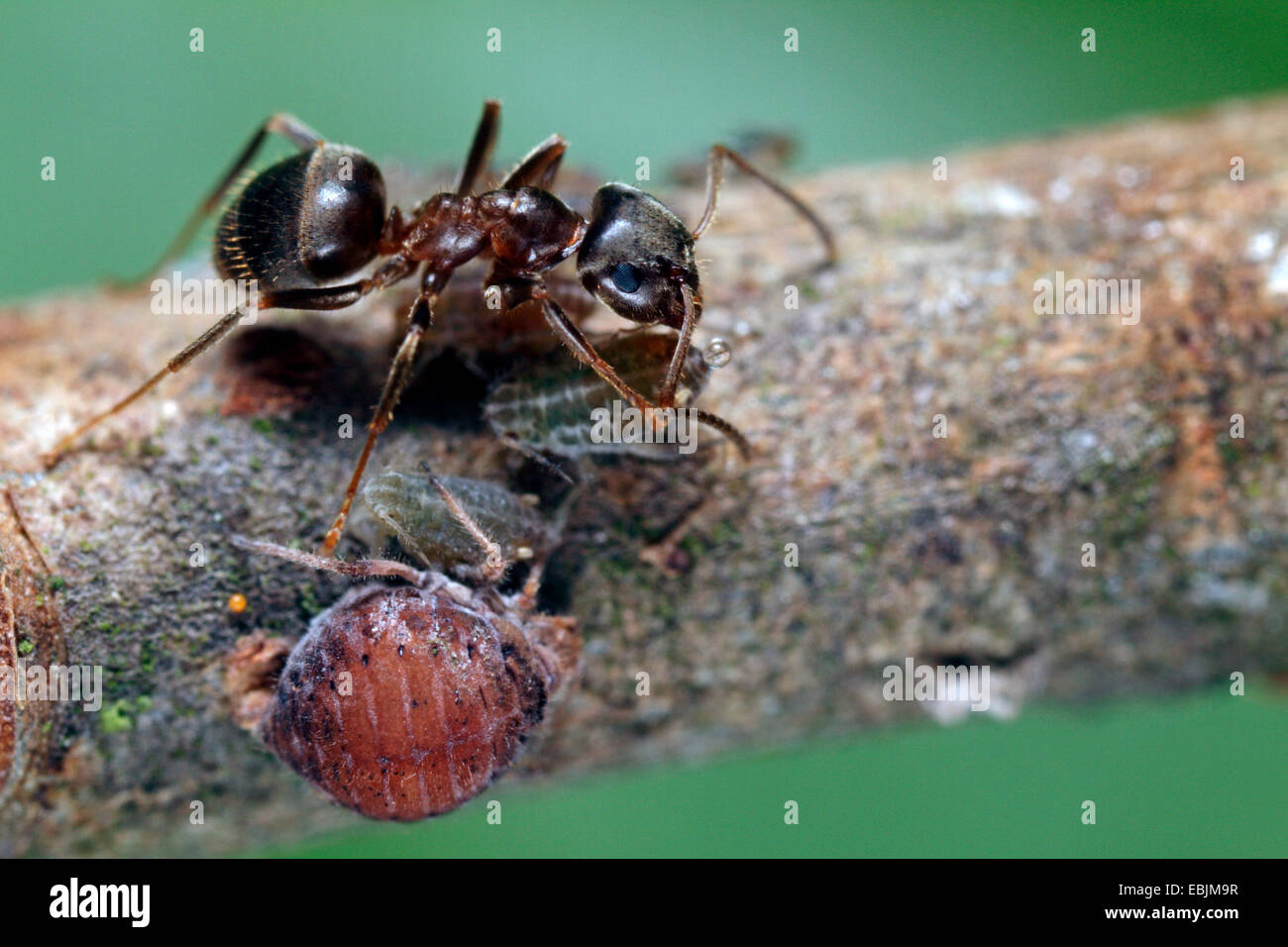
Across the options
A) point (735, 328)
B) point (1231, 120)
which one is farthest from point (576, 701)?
point (1231, 120)

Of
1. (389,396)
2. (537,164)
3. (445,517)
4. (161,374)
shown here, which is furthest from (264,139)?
(445,517)

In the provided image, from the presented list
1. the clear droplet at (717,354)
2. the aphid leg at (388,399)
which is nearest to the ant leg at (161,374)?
the aphid leg at (388,399)

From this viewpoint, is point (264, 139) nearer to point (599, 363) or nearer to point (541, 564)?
point (599, 363)

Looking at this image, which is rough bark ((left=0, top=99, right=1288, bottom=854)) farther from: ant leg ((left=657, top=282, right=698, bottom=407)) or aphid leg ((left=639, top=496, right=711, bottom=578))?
ant leg ((left=657, top=282, right=698, bottom=407))

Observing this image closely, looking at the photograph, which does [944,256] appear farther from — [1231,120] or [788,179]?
[1231,120]

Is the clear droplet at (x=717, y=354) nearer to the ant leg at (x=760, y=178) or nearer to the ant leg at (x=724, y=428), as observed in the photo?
the ant leg at (x=724, y=428)

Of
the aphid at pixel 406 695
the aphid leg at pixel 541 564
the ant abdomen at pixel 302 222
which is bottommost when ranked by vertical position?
the aphid at pixel 406 695
